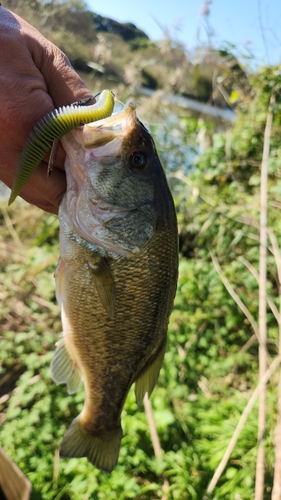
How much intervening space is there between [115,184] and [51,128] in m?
0.37

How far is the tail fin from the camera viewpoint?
6.25 feet

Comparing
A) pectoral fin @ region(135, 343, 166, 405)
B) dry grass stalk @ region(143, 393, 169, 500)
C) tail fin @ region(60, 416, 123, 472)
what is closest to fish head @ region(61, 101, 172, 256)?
pectoral fin @ region(135, 343, 166, 405)

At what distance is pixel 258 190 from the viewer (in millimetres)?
6246

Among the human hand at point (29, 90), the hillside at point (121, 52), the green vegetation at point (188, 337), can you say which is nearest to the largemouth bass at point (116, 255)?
the human hand at point (29, 90)

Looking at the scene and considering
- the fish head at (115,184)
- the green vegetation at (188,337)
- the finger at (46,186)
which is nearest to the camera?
the fish head at (115,184)

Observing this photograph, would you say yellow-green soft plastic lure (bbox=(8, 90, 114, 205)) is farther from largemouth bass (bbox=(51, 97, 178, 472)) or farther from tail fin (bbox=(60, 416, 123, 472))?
tail fin (bbox=(60, 416, 123, 472))

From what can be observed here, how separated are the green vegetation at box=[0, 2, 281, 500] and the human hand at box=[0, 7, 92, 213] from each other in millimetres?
2341

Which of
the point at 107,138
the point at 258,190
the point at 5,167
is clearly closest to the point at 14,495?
the point at 5,167

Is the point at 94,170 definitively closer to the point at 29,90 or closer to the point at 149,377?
the point at 29,90

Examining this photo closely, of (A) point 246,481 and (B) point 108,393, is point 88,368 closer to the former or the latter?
(B) point 108,393

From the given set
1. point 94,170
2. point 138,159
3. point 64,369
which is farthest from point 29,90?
point 64,369

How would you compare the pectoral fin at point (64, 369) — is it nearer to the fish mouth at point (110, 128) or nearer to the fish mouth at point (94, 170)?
the fish mouth at point (94, 170)

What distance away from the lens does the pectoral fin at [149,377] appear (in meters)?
1.83

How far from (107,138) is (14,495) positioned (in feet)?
7.55
